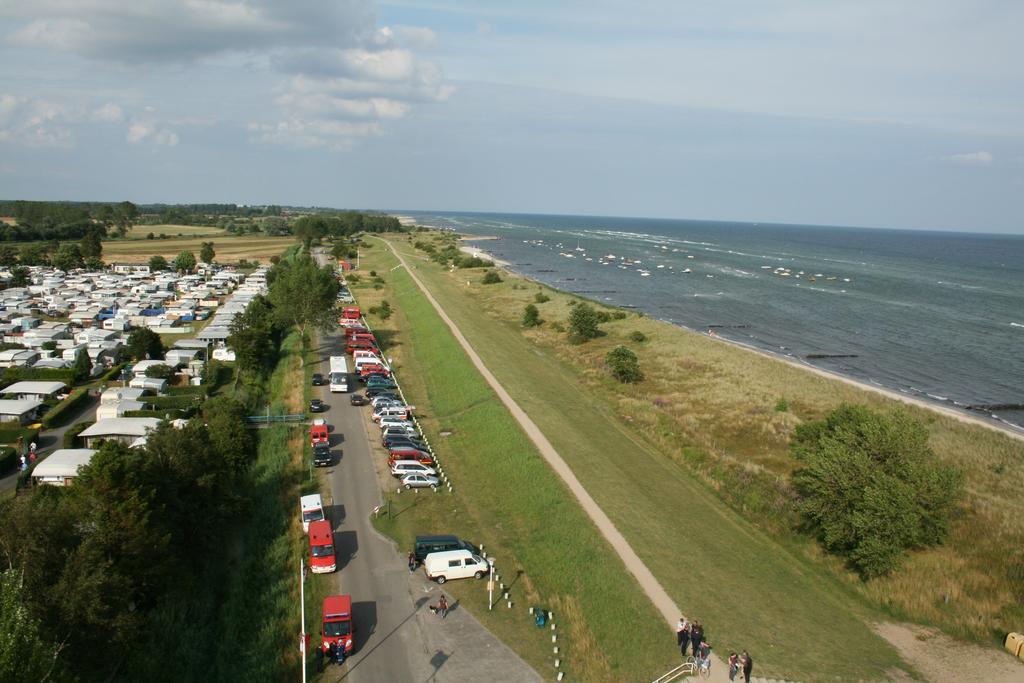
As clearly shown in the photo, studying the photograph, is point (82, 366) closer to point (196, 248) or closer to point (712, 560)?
point (712, 560)

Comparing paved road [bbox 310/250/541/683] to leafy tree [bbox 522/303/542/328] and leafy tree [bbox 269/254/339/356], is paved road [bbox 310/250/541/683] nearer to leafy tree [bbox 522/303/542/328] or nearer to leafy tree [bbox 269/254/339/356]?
leafy tree [bbox 269/254/339/356]

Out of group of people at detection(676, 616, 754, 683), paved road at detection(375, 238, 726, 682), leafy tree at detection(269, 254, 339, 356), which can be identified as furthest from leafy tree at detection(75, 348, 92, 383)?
group of people at detection(676, 616, 754, 683)

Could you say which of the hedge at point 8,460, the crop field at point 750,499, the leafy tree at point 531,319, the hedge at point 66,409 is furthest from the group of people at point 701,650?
the leafy tree at point 531,319

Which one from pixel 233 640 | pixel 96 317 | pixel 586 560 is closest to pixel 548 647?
pixel 586 560

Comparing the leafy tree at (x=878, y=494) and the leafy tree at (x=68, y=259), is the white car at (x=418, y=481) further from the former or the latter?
the leafy tree at (x=68, y=259)

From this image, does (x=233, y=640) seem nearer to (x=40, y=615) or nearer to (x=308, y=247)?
(x=40, y=615)

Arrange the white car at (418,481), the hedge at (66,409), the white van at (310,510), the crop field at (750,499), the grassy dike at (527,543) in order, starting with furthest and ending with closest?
the hedge at (66,409), the white car at (418,481), the white van at (310,510), the crop field at (750,499), the grassy dike at (527,543)
